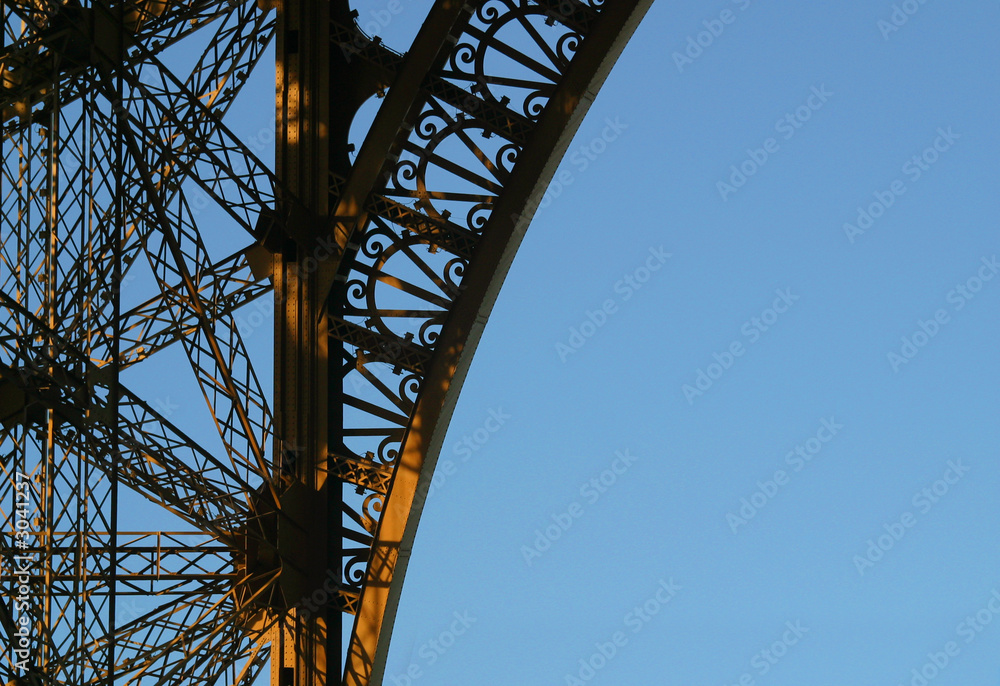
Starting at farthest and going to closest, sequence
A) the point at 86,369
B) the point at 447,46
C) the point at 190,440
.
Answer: the point at 447,46 < the point at 190,440 < the point at 86,369

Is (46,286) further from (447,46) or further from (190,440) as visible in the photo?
(447,46)

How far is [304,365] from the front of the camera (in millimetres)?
9180

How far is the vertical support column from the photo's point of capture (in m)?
8.92

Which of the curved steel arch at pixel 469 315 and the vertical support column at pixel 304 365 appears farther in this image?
the vertical support column at pixel 304 365

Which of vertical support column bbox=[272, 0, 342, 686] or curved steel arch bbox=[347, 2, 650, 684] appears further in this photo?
vertical support column bbox=[272, 0, 342, 686]

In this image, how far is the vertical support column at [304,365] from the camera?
8.92m

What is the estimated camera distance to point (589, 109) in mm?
8914

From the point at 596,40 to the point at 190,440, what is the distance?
3.33 metres

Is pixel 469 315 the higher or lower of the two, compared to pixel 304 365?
lower

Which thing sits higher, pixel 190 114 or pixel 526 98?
pixel 190 114

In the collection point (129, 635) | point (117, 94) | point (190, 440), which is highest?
point (117, 94)

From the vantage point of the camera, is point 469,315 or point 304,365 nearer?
point 469,315

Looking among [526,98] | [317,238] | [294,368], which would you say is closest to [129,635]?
[294,368]

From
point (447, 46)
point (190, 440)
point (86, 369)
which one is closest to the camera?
point (86, 369)
